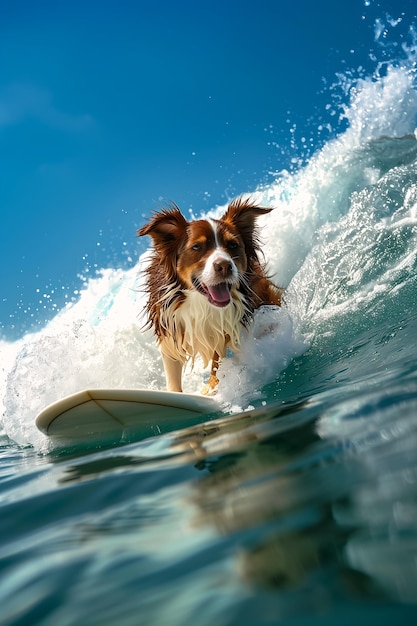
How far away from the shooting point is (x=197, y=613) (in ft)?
2.80

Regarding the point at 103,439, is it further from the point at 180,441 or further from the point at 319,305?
the point at 319,305

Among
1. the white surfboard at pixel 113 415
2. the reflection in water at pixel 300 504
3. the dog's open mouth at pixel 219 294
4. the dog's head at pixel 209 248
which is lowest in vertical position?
the reflection in water at pixel 300 504

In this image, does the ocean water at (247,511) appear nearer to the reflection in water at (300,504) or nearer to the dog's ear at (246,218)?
the reflection in water at (300,504)

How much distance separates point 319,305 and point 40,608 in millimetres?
5767

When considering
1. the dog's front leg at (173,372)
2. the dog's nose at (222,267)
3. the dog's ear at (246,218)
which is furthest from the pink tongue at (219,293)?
the dog's front leg at (173,372)

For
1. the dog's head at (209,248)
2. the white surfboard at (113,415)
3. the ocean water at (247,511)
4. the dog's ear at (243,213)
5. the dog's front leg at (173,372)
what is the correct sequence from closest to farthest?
the ocean water at (247,511), the white surfboard at (113,415), the dog's head at (209,248), the dog's ear at (243,213), the dog's front leg at (173,372)

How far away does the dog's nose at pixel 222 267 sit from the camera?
14.2 ft

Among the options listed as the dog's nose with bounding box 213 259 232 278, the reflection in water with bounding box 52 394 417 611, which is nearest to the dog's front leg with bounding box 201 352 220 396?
the dog's nose with bounding box 213 259 232 278

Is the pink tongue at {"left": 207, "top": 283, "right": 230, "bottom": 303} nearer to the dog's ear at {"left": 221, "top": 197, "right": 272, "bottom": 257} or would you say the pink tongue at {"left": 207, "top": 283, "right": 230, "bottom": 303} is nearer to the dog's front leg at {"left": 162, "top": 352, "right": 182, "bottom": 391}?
the dog's ear at {"left": 221, "top": 197, "right": 272, "bottom": 257}

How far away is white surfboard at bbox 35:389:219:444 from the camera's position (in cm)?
378

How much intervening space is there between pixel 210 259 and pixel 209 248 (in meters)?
0.15

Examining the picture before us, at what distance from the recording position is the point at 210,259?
441 centimetres

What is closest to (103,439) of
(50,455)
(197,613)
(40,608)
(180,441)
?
(50,455)

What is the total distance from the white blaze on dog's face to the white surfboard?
947 mm
